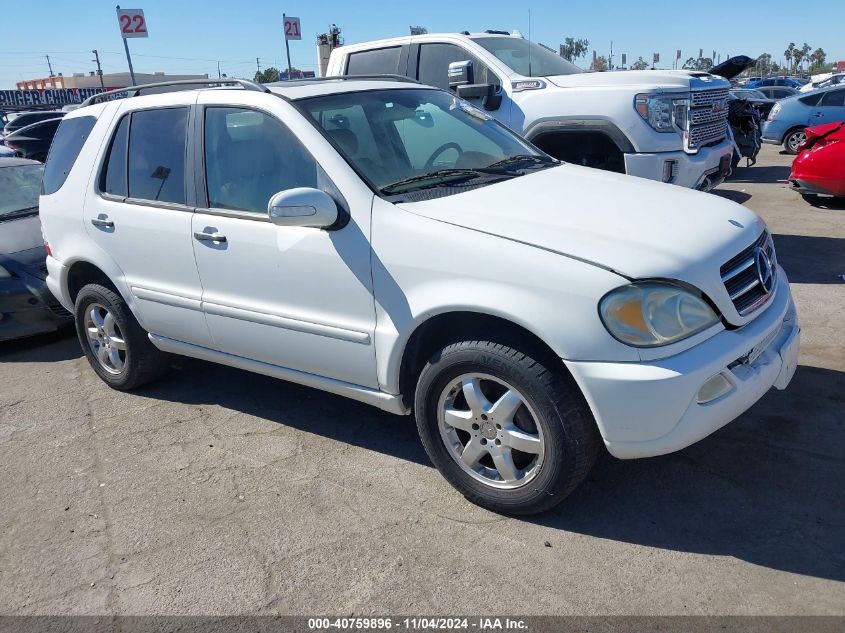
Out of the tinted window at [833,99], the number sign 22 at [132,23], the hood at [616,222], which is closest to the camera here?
the hood at [616,222]

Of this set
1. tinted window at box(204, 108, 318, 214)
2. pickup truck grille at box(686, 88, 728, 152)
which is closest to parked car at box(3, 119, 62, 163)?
tinted window at box(204, 108, 318, 214)

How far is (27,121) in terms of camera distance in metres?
20.2

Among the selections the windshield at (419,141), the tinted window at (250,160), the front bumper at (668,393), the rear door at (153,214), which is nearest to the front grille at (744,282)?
the front bumper at (668,393)

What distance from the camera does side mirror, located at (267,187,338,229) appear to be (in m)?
3.10

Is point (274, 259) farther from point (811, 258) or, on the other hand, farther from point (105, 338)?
point (811, 258)

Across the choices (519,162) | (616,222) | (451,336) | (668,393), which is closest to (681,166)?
(519,162)

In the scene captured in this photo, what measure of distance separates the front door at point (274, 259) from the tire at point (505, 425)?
392mm

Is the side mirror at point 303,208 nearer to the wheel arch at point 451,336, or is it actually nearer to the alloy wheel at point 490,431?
the wheel arch at point 451,336

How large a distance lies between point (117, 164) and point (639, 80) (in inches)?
180

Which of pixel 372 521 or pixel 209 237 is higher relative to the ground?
pixel 209 237

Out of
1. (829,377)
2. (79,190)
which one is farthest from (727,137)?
(79,190)

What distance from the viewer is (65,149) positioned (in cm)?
477

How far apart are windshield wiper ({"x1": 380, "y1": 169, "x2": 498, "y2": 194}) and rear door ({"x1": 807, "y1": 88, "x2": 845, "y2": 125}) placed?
13075 millimetres

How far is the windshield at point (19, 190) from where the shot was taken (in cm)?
673
